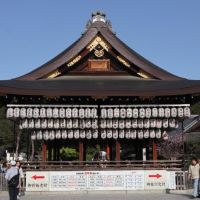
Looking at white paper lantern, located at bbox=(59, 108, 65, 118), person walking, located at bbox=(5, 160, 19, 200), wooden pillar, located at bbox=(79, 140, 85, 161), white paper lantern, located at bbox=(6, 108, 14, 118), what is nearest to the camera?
person walking, located at bbox=(5, 160, 19, 200)

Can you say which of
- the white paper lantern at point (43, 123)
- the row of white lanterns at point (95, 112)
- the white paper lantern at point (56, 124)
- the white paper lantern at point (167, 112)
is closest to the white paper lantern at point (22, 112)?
the row of white lanterns at point (95, 112)

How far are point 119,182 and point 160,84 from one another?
541cm

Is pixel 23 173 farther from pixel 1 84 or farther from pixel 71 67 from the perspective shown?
pixel 71 67

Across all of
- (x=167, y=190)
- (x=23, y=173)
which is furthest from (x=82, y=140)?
(x=167, y=190)

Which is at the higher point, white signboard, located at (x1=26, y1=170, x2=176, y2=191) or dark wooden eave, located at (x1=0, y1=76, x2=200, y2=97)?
dark wooden eave, located at (x1=0, y1=76, x2=200, y2=97)

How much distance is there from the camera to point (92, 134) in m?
22.3

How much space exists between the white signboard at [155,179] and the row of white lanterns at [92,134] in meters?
1.87

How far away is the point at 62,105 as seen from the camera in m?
22.1

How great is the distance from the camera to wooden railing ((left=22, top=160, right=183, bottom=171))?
22.0 m

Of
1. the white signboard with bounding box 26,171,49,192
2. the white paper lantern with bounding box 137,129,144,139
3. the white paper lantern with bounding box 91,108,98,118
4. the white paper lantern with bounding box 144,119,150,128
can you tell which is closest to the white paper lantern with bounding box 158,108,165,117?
the white paper lantern with bounding box 144,119,150,128

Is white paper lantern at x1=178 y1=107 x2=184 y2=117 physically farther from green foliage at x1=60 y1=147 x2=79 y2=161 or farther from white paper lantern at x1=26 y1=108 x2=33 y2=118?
green foliage at x1=60 y1=147 x2=79 y2=161

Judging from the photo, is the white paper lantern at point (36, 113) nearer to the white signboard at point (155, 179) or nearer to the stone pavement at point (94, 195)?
the stone pavement at point (94, 195)

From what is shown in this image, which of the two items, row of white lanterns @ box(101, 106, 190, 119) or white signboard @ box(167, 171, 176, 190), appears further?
row of white lanterns @ box(101, 106, 190, 119)

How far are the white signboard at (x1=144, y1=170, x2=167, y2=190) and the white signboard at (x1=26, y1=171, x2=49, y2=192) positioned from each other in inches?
192
